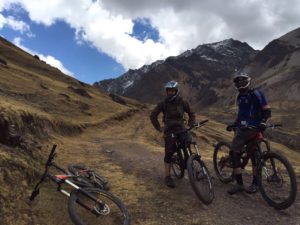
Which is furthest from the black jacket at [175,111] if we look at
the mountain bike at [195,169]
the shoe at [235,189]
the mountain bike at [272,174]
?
the shoe at [235,189]

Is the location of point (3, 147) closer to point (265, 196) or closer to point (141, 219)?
point (141, 219)

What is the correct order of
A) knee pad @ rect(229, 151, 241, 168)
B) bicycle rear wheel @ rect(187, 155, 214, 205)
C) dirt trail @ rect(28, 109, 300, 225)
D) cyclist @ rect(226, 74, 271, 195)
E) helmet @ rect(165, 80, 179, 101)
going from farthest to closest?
1. helmet @ rect(165, 80, 179, 101)
2. knee pad @ rect(229, 151, 241, 168)
3. cyclist @ rect(226, 74, 271, 195)
4. bicycle rear wheel @ rect(187, 155, 214, 205)
5. dirt trail @ rect(28, 109, 300, 225)

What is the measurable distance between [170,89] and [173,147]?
1628mm

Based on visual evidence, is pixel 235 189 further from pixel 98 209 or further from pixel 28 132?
pixel 28 132

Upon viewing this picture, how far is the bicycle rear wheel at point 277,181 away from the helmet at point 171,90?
305cm

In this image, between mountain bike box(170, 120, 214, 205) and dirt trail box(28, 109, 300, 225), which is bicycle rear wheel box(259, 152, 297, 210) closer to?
dirt trail box(28, 109, 300, 225)

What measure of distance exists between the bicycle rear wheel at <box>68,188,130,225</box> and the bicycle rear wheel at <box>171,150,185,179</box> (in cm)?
345

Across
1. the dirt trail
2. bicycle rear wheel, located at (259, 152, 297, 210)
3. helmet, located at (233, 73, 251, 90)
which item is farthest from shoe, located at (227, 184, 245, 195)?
helmet, located at (233, 73, 251, 90)

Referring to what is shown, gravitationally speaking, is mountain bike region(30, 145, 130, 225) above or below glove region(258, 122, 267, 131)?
below

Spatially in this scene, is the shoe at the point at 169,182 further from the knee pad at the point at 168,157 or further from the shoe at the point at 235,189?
the shoe at the point at 235,189

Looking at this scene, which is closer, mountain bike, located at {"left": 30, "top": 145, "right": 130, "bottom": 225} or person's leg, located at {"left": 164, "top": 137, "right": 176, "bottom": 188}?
mountain bike, located at {"left": 30, "top": 145, "right": 130, "bottom": 225}

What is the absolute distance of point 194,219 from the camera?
872cm

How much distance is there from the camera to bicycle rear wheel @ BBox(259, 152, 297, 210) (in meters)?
9.04

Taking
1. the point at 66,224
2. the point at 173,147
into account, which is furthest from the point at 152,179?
the point at 66,224
